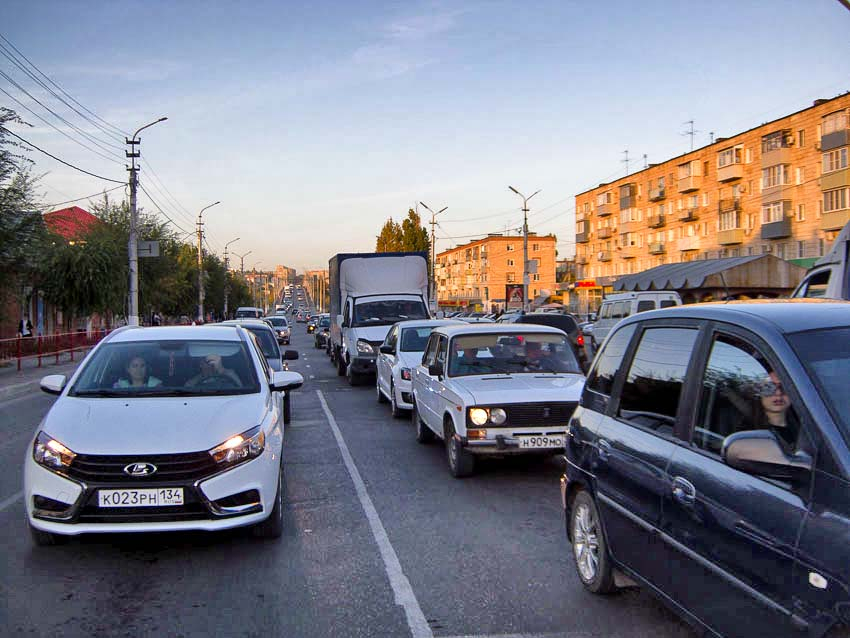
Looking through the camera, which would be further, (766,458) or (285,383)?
(285,383)

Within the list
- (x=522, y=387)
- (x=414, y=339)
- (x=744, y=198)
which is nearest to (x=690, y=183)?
(x=744, y=198)

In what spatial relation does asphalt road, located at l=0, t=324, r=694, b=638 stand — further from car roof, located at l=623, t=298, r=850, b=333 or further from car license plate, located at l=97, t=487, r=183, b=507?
car roof, located at l=623, t=298, r=850, b=333

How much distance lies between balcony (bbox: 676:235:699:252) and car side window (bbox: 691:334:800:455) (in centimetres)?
6324

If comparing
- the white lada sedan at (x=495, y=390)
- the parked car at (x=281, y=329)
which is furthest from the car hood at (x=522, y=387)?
the parked car at (x=281, y=329)

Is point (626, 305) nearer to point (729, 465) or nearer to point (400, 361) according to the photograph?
point (400, 361)

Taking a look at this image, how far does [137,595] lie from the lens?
5023mm

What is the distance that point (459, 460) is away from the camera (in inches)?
329

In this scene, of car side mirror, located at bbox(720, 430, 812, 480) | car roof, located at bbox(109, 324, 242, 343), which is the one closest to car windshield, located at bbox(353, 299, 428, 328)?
car roof, located at bbox(109, 324, 242, 343)

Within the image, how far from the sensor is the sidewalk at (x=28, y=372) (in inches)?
743

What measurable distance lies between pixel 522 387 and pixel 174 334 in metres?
3.55

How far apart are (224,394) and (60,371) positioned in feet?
66.6

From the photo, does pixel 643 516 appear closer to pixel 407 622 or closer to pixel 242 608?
pixel 407 622

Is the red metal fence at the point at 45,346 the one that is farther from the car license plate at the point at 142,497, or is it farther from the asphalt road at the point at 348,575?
the car license plate at the point at 142,497

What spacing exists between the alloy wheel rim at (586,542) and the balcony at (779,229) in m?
51.6
